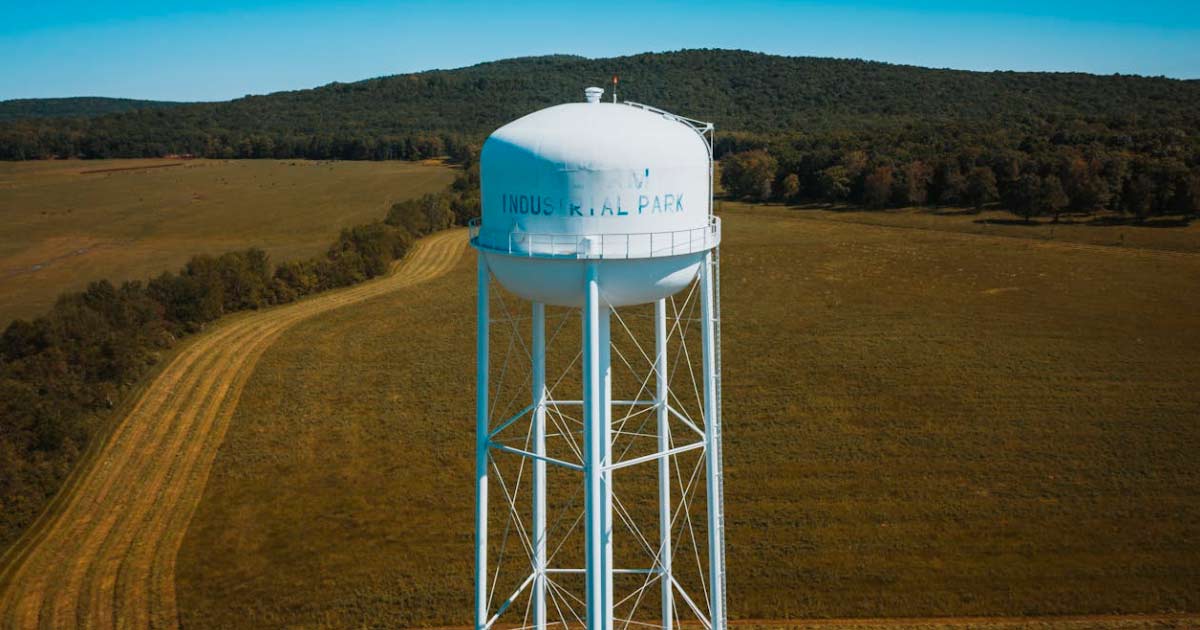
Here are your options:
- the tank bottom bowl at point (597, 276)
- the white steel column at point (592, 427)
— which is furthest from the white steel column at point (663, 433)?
the white steel column at point (592, 427)

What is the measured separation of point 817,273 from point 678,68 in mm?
126742

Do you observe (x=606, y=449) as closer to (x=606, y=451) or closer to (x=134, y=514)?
(x=606, y=451)

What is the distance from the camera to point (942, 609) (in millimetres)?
24469

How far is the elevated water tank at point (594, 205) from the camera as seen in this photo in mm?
16641

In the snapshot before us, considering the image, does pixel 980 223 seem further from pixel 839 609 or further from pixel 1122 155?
Answer: pixel 839 609

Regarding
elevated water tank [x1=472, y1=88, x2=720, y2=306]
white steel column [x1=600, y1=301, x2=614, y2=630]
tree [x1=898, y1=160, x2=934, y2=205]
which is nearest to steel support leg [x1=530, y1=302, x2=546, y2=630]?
white steel column [x1=600, y1=301, x2=614, y2=630]

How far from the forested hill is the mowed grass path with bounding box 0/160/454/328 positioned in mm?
10230

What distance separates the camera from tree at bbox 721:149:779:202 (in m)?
95.2

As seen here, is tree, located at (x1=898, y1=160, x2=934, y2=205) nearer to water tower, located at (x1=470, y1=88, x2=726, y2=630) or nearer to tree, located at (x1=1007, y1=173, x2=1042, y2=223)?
tree, located at (x1=1007, y1=173, x2=1042, y2=223)

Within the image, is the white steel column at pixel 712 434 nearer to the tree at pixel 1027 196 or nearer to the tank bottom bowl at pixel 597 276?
the tank bottom bowl at pixel 597 276

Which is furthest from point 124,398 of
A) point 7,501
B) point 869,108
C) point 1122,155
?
point 869,108

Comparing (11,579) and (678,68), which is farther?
(678,68)

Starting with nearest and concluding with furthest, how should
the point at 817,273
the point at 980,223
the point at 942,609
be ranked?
the point at 942,609 < the point at 817,273 < the point at 980,223

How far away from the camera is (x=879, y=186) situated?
85.1m
